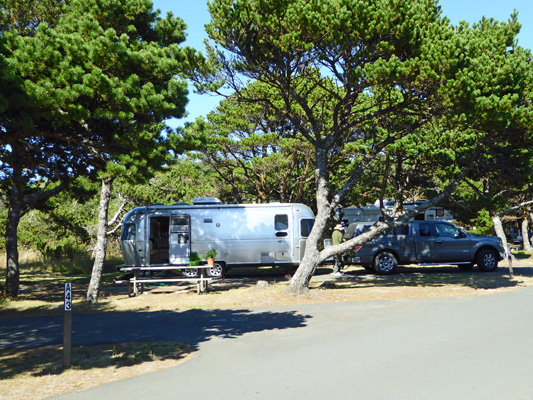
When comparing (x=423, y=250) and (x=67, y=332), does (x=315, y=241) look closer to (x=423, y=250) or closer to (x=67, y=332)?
(x=423, y=250)

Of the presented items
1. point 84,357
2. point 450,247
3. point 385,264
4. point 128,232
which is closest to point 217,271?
point 128,232

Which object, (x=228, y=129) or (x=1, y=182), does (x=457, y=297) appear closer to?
(x=1, y=182)

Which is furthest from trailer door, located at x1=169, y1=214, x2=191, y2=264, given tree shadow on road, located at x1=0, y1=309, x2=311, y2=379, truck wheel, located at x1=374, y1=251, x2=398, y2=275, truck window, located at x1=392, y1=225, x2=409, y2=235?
truck window, located at x1=392, y1=225, x2=409, y2=235

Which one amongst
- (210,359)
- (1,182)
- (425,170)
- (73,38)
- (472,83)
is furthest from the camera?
(425,170)

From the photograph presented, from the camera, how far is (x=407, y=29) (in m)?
11.5

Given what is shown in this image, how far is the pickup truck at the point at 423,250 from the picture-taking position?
17656 mm

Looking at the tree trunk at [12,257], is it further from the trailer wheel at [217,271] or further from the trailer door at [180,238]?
the trailer wheel at [217,271]

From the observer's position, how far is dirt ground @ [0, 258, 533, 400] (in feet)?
18.9

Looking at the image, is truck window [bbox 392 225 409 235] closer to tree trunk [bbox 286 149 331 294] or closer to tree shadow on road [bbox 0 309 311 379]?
tree trunk [bbox 286 149 331 294]

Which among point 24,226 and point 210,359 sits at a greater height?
point 24,226

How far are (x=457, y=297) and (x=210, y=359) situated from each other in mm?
7502

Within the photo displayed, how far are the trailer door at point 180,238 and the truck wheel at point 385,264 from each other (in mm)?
7047

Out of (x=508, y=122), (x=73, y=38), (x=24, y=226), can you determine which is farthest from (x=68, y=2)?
(x=24, y=226)

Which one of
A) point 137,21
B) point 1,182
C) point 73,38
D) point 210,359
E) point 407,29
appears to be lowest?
point 210,359
